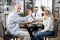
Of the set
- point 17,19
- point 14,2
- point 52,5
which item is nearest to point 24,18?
point 17,19

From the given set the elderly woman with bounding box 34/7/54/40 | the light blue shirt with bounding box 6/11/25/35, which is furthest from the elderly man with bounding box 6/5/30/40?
the elderly woman with bounding box 34/7/54/40

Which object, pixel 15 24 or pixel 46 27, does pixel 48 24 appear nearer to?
pixel 46 27

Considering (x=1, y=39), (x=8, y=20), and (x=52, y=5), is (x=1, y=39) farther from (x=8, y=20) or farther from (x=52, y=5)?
(x=52, y=5)

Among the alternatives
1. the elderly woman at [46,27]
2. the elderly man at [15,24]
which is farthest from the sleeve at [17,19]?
the elderly woman at [46,27]

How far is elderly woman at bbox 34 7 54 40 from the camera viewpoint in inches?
100

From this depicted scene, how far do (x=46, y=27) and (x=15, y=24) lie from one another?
0.53 m

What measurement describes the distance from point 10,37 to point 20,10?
52 cm

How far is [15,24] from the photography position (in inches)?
102

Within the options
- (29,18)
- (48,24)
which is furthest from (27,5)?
(48,24)

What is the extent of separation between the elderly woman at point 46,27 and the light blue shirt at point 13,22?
336 mm

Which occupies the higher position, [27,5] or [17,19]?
[27,5]

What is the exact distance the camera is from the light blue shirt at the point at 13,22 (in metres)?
2.53

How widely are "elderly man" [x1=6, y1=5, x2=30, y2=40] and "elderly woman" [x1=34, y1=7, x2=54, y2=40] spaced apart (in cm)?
18

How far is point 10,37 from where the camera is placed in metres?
2.64
